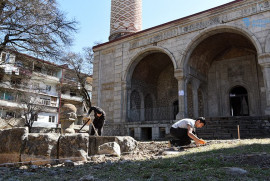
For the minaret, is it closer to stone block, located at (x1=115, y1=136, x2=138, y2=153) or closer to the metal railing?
the metal railing

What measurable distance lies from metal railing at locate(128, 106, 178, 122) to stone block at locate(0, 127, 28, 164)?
9178 mm

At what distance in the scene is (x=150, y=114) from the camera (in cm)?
1477

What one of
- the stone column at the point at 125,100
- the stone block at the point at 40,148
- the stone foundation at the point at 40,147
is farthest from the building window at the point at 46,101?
the stone block at the point at 40,148

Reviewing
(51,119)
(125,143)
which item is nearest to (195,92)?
(125,143)

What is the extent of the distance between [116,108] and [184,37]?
19.6 ft

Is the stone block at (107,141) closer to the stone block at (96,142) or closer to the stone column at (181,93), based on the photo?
the stone block at (96,142)

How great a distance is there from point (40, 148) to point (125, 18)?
15.4 metres

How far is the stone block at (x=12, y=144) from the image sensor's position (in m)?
4.96

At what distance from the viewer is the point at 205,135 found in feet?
32.5

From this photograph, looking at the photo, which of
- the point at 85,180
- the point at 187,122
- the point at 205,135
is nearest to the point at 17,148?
the point at 85,180

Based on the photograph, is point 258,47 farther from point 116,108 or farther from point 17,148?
point 17,148

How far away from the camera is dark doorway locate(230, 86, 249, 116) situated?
47.6 feet

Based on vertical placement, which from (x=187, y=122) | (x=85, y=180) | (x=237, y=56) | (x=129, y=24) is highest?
(x=129, y=24)

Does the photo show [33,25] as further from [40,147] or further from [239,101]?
[239,101]
